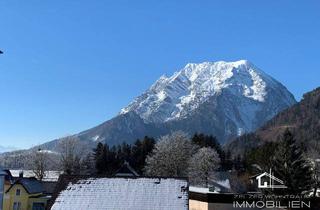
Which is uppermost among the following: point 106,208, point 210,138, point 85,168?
point 210,138

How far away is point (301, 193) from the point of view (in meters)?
56.6

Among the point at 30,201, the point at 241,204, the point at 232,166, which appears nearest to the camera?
the point at 241,204

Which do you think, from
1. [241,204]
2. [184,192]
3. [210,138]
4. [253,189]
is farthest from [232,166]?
[184,192]

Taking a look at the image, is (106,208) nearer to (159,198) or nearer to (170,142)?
(159,198)

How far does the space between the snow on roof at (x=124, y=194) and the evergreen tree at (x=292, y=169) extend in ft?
77.1

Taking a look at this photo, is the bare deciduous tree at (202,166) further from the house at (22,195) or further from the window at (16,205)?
the window at (16,205)

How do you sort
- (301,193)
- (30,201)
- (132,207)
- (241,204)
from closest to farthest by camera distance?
(132,207) < (241,204) < (301,193) < (30,201)

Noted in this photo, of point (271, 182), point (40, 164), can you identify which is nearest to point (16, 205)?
point (40, 164)

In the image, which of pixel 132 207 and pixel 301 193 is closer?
pixel 132 207

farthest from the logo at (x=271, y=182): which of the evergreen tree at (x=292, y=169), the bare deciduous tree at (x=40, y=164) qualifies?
the bare deciduous tree at (x=40, y=164)

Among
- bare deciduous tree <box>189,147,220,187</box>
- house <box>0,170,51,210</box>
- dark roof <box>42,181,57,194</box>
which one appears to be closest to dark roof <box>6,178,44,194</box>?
house <box>0,170,51,210</box>

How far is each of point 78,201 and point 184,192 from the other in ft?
23.7

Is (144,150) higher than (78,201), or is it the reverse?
(144,150)

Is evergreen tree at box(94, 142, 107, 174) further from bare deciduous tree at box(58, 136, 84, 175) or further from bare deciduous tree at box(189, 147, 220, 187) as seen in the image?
bare deciduous tree at box(189, 147, 220, 187)
